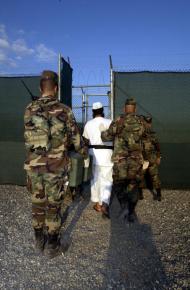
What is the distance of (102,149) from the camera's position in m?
6.23

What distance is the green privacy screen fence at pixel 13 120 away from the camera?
8.10 metres

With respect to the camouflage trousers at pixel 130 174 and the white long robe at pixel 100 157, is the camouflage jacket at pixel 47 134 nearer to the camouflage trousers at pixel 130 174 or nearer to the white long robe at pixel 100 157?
the camouflage trousers at pixel 130 174

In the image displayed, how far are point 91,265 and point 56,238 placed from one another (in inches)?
20.1

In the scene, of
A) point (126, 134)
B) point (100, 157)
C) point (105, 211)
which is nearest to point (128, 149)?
point (126, 134)

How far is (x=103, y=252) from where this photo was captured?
451cm

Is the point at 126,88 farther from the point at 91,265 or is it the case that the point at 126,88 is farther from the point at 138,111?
the point at 91,265

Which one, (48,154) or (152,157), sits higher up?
(48,154)

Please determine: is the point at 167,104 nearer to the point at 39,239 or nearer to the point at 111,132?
the point at 111,132

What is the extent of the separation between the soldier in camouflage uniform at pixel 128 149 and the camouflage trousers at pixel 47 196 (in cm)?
165

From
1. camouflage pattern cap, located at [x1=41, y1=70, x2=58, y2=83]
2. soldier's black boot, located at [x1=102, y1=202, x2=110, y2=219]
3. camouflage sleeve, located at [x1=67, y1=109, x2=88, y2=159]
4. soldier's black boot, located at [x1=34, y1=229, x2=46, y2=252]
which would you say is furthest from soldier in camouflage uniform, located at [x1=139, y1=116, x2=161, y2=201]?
soldier's black boot, located at [x1=34, y1=229, x2=46, y2=252]

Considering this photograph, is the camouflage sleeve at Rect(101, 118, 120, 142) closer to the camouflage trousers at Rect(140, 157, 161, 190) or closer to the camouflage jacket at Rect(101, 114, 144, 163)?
the camouflage jacket at Rect(101, 114, 144, 163)

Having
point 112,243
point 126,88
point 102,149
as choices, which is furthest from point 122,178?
point 126,88

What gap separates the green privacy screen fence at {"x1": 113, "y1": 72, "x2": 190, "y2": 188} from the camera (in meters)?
7.71

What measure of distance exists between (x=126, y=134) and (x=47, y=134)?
5.98ft
